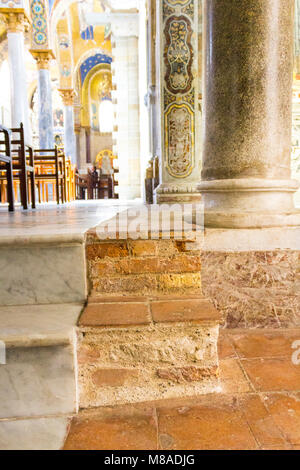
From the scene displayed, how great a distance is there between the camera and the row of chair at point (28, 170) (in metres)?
3.56

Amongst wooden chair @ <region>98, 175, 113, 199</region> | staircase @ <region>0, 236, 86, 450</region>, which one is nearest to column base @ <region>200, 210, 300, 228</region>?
staircase @ <region>0, 236, 86, 450</region>

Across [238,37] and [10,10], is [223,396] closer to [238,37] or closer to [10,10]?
[238,37]

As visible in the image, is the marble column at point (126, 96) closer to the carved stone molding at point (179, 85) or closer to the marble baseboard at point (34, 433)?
the carved stone molding at point (179, 85)

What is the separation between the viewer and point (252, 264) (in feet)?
4.78

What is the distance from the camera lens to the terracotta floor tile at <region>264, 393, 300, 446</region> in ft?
2.76

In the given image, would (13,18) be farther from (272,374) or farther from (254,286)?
(272,374)

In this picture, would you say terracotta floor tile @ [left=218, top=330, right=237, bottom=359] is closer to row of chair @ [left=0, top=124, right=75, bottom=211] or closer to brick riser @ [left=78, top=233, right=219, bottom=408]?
brick riser @ [left=78, top=233, right=219, bottom=408]

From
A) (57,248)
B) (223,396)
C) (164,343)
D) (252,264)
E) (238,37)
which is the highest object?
(238,37)

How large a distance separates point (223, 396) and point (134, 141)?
7668 mm

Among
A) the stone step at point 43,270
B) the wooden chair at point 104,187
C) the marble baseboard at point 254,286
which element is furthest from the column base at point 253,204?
the wooden chair at point 104,187

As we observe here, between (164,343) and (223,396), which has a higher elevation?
(164,343)

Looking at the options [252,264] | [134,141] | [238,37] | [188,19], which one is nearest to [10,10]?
[134,141]

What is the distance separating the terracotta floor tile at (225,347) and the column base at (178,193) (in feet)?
8.90

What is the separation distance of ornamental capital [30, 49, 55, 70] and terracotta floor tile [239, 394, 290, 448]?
1134 centimetres
